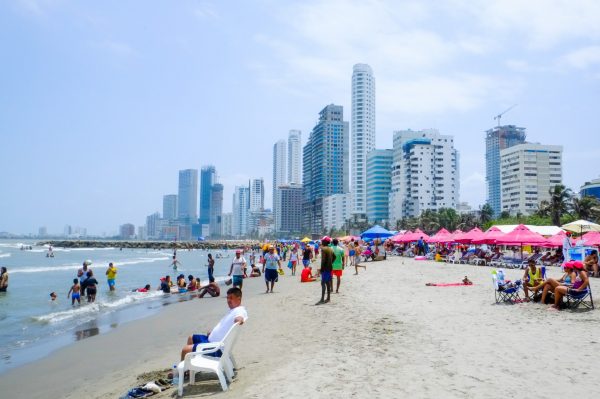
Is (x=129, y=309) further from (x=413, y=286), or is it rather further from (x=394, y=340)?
(x=394, y=340)

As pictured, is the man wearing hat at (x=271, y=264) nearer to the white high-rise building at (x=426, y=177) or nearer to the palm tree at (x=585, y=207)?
the palm tree at (x=585, y=207)

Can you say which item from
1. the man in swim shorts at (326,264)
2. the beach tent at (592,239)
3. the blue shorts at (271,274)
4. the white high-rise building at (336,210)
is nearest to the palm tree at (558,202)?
the beach tent at (592,239)

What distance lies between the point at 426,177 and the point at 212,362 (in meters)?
135

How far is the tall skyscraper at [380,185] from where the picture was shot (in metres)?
148

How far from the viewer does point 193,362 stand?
17.1ft

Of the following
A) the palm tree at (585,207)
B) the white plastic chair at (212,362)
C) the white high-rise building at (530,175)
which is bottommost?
the white plastic chair at (212,362)

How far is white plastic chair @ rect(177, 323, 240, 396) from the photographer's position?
5.11 m

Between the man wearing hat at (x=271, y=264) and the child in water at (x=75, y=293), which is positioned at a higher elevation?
the man wearing hat at (x=271, y=264)

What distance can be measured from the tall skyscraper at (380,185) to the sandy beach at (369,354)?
451ft

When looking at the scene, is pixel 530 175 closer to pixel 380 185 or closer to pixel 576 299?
pixel 380 185

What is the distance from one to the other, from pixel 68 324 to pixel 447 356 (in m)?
11.9

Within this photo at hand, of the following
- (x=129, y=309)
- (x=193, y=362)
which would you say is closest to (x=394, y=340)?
(x=193, y=362)

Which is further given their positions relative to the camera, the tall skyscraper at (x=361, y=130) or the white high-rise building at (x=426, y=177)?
the tall skyscraper at (x=361, y=130)

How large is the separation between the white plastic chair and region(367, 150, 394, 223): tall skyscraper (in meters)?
144
